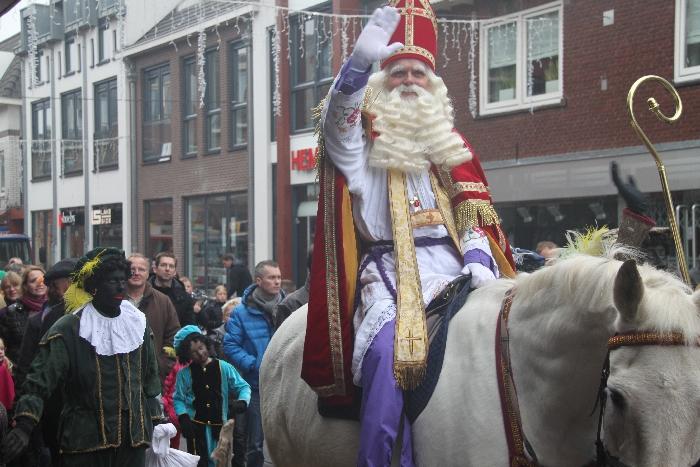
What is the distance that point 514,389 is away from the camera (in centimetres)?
290

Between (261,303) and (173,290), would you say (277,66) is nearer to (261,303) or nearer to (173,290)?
(173,290)

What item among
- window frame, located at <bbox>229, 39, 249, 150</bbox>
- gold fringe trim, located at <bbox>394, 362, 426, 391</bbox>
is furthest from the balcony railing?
gold fringe trim, located at <bbox>394, 362, 426, 391</bbox>

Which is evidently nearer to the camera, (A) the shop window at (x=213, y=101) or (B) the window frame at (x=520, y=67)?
(B) the window frame at (x=520, y=67)

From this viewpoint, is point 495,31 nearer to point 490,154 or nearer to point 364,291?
point 490,154

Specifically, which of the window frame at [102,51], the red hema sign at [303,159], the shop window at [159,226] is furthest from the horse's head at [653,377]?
the window frame at [102,51]

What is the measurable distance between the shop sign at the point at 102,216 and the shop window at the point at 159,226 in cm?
215

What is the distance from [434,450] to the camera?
3.04 metres

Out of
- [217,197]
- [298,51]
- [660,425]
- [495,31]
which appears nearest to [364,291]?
[660,425]

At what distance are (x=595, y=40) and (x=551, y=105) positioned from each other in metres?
1.26

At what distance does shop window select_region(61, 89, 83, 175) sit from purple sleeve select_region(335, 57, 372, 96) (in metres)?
25.0

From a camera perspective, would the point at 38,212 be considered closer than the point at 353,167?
No

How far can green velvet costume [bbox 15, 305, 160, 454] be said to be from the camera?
15.0 ft

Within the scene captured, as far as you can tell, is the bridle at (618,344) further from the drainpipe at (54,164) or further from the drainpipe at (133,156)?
the drainpipe at (54,164)

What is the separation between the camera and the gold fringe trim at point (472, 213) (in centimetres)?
369
